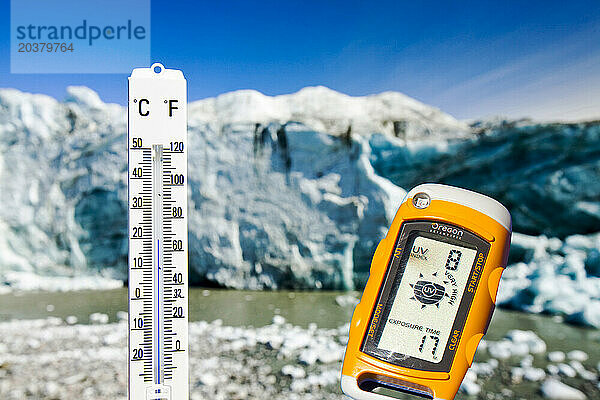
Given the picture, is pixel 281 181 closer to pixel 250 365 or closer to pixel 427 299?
pixel 250 365

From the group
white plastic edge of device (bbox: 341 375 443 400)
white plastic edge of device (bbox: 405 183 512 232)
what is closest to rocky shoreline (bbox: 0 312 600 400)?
white plastic edge of device (bbox: 341 375 443 400)

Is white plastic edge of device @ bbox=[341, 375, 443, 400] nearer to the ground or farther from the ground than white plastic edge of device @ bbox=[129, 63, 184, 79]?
nearer to the ground

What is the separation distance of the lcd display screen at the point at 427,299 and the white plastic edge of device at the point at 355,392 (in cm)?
8

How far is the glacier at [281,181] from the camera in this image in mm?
2205

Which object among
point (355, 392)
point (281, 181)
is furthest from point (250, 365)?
point (281, 181)

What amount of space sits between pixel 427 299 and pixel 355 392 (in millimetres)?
222

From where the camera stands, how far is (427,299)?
848 millimetres

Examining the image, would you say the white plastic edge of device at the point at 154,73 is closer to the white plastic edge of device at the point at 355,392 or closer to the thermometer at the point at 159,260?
the thermometer at the point at 159,260

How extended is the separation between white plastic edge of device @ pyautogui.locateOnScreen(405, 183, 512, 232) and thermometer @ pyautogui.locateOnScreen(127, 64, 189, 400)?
0.45 meters

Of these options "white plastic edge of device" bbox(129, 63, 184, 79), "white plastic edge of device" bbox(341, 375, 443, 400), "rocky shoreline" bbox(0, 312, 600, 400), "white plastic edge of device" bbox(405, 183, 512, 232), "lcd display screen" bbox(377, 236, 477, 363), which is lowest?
"rocky shoreline" bbox(0, 312, 600, 400)

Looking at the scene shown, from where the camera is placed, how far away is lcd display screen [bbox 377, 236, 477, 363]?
83 centimetres

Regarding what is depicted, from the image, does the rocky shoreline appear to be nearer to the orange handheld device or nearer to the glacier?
the orange handheld device

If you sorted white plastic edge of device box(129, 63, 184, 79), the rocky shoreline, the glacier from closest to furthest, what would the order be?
white plastic edge of device box(129, 63, 184, 79)
the rocky shoreline
the glacier

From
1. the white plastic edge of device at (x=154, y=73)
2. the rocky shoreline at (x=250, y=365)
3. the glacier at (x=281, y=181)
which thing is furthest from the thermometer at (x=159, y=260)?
the glacier at (x=281, y=181)
